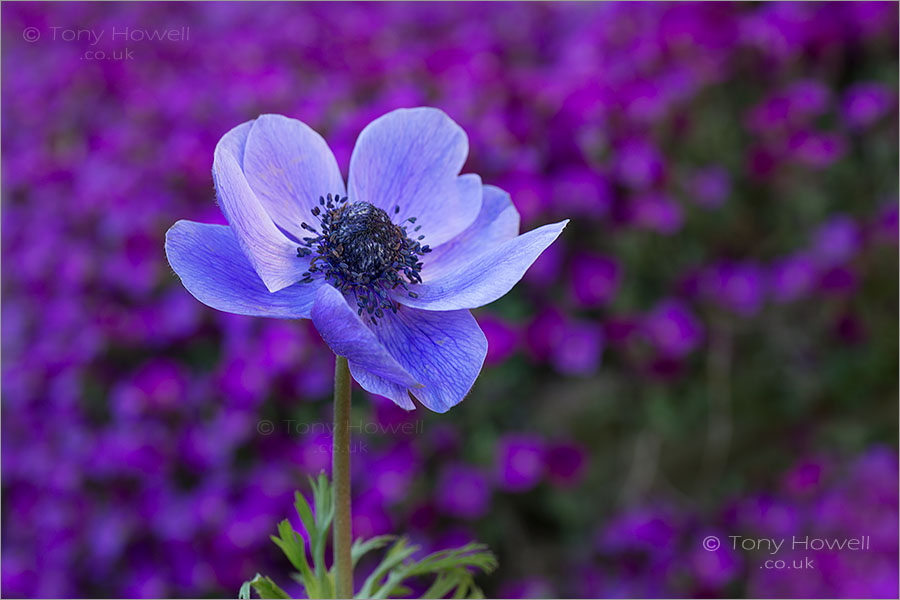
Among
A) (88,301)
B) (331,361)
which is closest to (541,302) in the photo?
(331,361)

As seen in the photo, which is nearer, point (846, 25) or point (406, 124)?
point (406, 124)

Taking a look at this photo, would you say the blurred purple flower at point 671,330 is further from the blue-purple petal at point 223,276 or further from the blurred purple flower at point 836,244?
the blue-purple petal at point 223,276

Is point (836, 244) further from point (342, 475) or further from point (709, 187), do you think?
point (342, 475)

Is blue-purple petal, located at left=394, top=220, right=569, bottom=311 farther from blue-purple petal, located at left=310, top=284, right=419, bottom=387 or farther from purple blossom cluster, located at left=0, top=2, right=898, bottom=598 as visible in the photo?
purple blossom cluster, located at left=0, top=2, right=898, bottom=598

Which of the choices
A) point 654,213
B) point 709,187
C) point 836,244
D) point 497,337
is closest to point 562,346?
point 497,337

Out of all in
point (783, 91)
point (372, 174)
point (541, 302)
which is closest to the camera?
point (372, 174)

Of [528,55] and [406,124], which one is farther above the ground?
[528,55]

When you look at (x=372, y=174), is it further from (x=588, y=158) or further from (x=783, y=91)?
(x=783, y=91)
